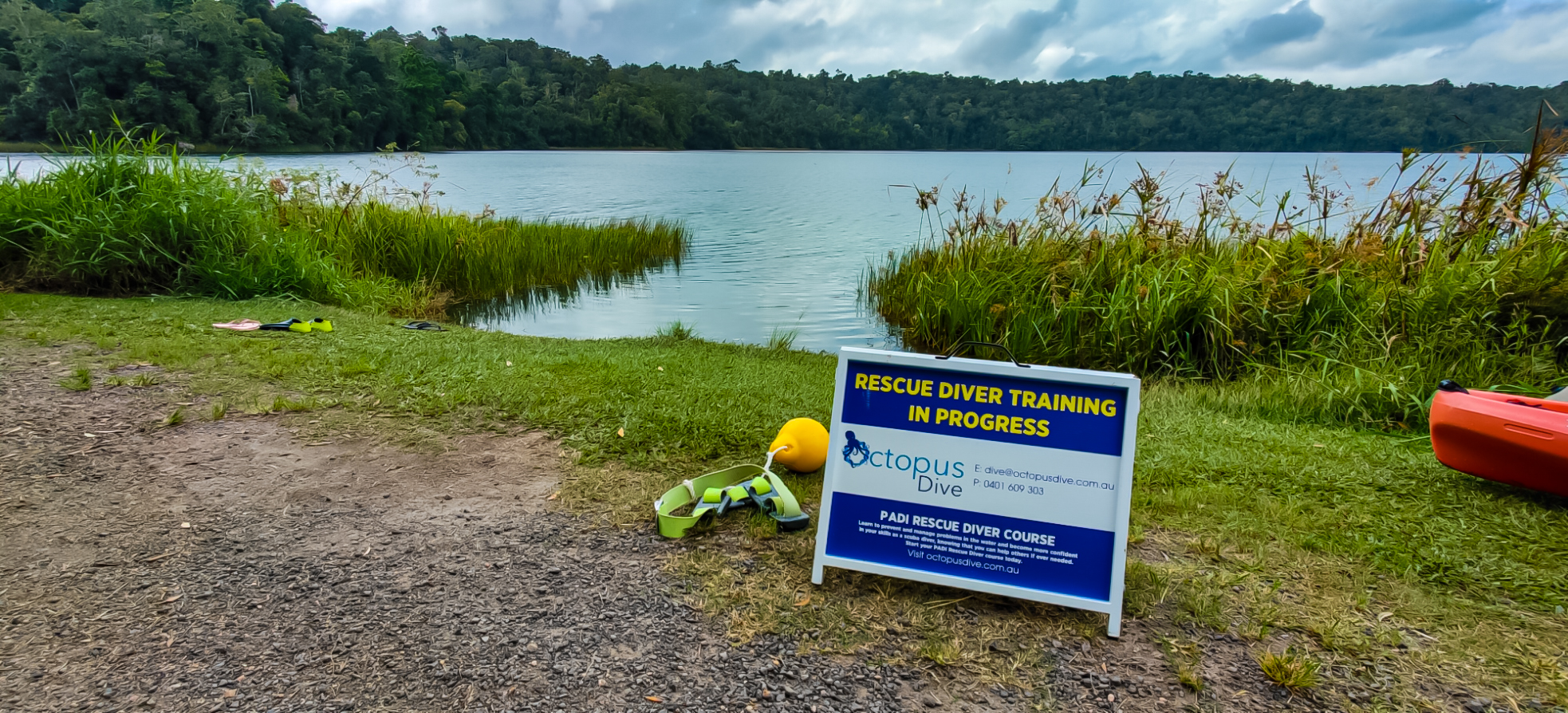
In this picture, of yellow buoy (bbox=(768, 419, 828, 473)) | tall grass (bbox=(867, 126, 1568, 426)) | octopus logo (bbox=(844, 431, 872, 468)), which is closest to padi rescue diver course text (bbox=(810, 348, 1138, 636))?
octopus logo (bbox=(844, 431, 872, 468))

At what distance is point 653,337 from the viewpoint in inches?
285

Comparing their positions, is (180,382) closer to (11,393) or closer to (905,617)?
(11,393)

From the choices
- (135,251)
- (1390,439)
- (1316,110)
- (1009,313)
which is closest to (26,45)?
(135,251)

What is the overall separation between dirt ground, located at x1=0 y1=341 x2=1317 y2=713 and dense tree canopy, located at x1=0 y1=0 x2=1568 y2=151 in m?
6.01

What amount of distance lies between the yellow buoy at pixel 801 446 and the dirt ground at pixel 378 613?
32.5 inches

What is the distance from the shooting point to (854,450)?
2.55 metres

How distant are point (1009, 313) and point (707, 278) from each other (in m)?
8.04

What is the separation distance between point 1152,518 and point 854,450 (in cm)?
143

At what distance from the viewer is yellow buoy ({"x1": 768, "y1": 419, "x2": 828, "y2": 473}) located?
11.5ft

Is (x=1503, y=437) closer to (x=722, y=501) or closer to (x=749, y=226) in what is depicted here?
(x=722, y=501)

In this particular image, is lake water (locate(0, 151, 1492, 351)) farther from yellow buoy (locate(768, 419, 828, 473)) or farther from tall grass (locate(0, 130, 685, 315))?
yellow buoy (locate(768, 419, 828, 473))

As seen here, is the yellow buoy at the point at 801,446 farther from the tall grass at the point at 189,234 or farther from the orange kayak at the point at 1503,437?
the tall grass at the point at 189,234

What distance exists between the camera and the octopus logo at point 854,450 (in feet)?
8.36

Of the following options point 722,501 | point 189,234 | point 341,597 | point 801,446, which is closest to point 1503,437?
point 801,446
